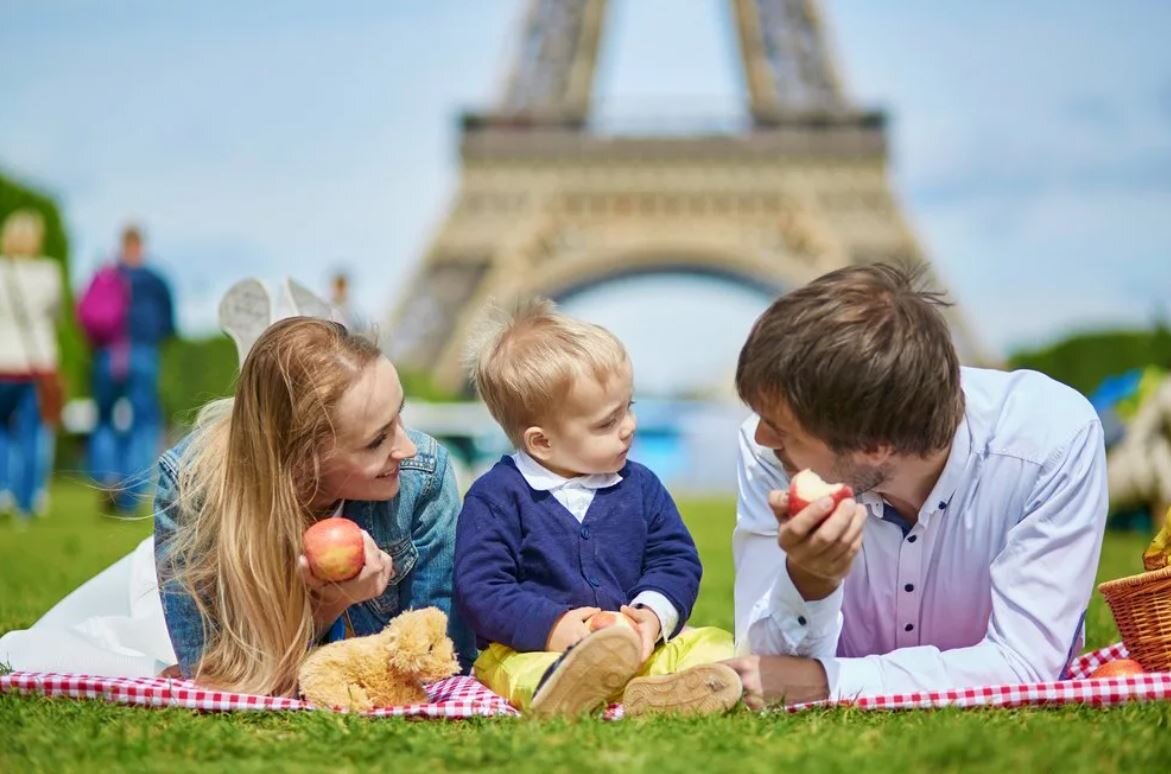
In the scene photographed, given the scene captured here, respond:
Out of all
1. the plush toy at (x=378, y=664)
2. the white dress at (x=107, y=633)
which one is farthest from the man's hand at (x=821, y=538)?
the white dress at (x=107, y=633)

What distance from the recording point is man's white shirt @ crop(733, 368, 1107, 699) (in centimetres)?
236

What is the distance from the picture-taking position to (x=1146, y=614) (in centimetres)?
267

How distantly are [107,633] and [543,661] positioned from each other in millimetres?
1286

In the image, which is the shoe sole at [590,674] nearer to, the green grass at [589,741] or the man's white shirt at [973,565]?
the green grass at [589,741]

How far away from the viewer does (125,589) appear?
11.3 feet

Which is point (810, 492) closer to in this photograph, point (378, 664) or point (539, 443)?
point (539, 443)

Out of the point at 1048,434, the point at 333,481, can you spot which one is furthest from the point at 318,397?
the point at 1048,434

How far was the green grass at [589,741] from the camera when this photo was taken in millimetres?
1928

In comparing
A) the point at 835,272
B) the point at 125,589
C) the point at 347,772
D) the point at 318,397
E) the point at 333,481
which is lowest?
the point at 125,589

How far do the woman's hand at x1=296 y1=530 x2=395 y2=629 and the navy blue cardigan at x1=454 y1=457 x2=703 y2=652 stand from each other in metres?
0.17

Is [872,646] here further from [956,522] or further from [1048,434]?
[1048,434]

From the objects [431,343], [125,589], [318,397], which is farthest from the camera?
[431,343]

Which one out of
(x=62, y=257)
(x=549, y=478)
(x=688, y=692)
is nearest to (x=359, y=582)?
(x=549, y=478)

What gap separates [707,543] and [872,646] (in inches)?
198
